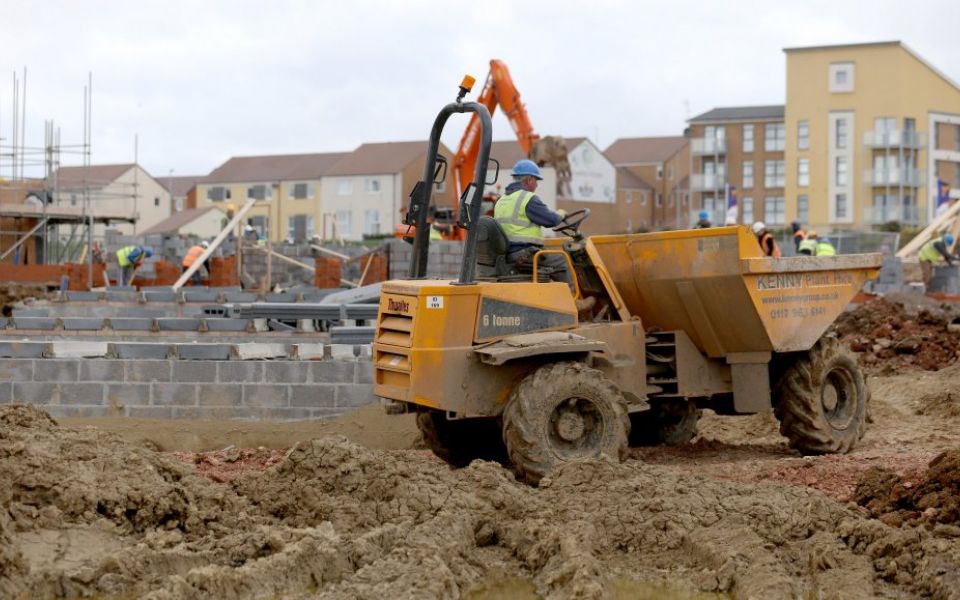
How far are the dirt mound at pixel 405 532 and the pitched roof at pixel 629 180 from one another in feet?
258

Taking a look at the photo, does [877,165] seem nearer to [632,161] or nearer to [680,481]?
[632,161]

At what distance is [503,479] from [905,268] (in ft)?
76.5

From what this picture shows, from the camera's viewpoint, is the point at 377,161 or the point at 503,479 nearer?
the point at 503,479

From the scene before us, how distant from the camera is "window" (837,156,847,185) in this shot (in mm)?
71812

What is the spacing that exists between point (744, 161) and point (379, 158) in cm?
2354

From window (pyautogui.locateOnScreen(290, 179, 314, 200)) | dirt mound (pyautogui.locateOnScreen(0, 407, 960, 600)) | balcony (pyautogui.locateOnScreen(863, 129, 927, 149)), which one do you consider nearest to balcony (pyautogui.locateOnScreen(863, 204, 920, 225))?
balcony (pyautogui.locateOnScreen(863, 129, 927, 149))

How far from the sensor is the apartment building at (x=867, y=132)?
230ft

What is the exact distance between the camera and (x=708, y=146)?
82.9 metres

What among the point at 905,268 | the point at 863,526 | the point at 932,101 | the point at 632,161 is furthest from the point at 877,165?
the point at 863,526

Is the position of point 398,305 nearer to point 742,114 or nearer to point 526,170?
point 526,170

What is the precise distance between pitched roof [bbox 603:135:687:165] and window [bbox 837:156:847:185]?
19.3m

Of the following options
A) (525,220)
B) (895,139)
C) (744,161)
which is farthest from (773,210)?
(525,220)

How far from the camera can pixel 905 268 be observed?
29.5 m

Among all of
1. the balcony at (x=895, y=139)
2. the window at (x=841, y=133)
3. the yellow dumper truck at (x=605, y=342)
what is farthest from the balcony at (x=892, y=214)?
the yellow dumper truck at (x=605, y=342)
